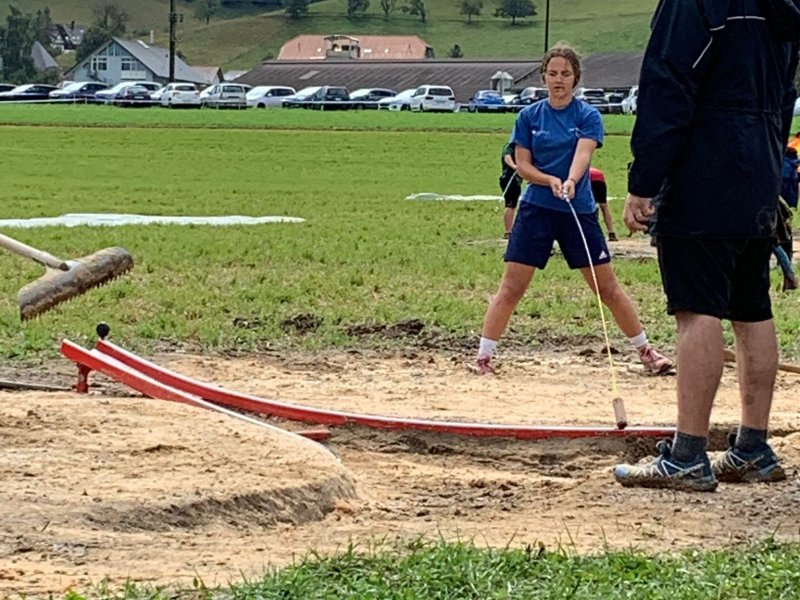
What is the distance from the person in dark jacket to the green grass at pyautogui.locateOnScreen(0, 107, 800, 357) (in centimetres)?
401

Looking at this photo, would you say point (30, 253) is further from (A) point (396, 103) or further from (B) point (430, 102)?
(A) point (396, 103)

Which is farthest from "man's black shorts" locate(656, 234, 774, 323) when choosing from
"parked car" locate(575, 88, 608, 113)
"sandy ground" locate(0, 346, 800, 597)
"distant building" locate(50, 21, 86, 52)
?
"distant building" locate(50, 21, 86, 52)

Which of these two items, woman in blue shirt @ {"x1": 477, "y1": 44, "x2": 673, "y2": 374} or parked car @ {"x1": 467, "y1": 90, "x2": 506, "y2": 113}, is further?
parked car @ {"x1": 467, "y1": 90, "x2": 506, "y2": 113}

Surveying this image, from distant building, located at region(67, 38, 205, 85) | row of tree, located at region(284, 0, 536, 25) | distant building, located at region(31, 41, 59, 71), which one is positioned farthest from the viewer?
row of tree, located at region(284, 0, 536, 25)

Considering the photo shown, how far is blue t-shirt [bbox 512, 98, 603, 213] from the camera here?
9.24 metres

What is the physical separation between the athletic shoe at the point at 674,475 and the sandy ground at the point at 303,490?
0.22ft

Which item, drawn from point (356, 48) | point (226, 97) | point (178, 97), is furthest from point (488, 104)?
point (356, 48)

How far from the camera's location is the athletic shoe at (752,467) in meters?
6.41

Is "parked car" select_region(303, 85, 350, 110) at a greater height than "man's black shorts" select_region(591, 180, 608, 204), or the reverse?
"man's black shorts" select_region(591, 180, 608, 204)

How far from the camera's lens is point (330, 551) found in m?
5.01

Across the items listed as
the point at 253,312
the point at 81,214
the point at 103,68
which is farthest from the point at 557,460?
the point at 103,68

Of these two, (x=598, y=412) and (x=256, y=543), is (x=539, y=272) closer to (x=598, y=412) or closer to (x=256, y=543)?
(x=598, y=412)

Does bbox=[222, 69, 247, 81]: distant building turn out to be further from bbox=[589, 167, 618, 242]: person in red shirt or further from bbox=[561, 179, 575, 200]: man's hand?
bbox=[561, 179, 575, 200]: man's hand

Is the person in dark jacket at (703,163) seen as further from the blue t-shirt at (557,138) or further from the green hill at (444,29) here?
the green hill at (444,29)
